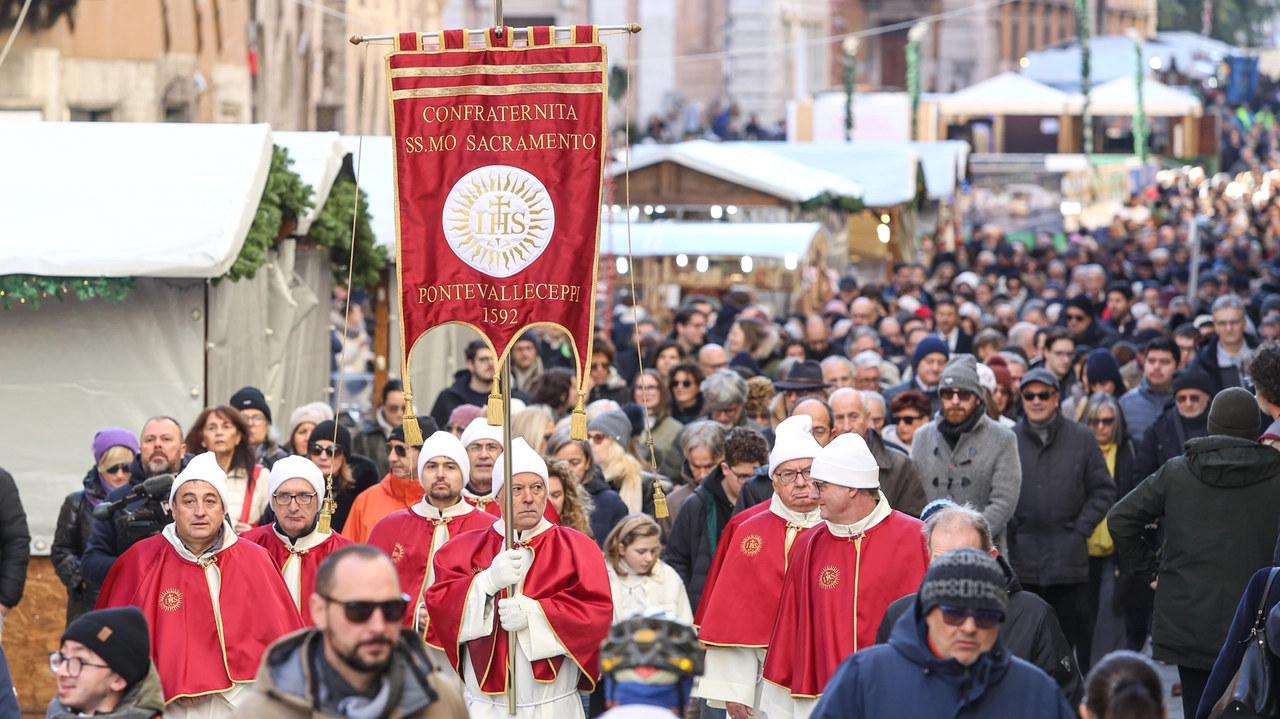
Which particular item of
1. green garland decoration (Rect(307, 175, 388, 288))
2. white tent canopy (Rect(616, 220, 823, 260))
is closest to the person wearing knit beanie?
green garland decoration (Rect(307, 175, 388, 288))

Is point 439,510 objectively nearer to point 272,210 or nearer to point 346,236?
point 272,210

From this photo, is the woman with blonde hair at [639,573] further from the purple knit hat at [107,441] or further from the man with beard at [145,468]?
the purple knit hat at [107,441]

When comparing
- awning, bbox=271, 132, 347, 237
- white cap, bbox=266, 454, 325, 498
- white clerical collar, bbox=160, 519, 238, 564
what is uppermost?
awning, bbox=271, 132, 347, 237

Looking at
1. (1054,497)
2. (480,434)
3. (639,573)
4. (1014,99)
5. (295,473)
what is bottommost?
(639,573)

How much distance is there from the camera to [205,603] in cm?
705

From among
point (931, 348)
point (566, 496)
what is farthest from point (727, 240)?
point (566, 496)

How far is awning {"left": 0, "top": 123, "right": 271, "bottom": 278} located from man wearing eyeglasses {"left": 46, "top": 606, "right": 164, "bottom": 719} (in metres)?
5.26

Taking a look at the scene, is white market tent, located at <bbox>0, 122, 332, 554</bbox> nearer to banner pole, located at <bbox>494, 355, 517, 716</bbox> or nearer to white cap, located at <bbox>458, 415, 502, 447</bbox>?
white cap, located at <bbox>458, 415, 502, 447</bbox>

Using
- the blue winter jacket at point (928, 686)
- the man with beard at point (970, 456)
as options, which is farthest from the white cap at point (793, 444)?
the blue winter jacket at point (928, 686)

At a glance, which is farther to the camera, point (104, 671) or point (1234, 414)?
point (1234, 414)

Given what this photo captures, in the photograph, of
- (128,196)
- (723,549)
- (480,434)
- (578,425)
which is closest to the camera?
(578,425)

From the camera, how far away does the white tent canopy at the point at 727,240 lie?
21.8 meters

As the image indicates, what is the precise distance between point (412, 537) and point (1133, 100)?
141 ft

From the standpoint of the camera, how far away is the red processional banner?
23.4 feet
